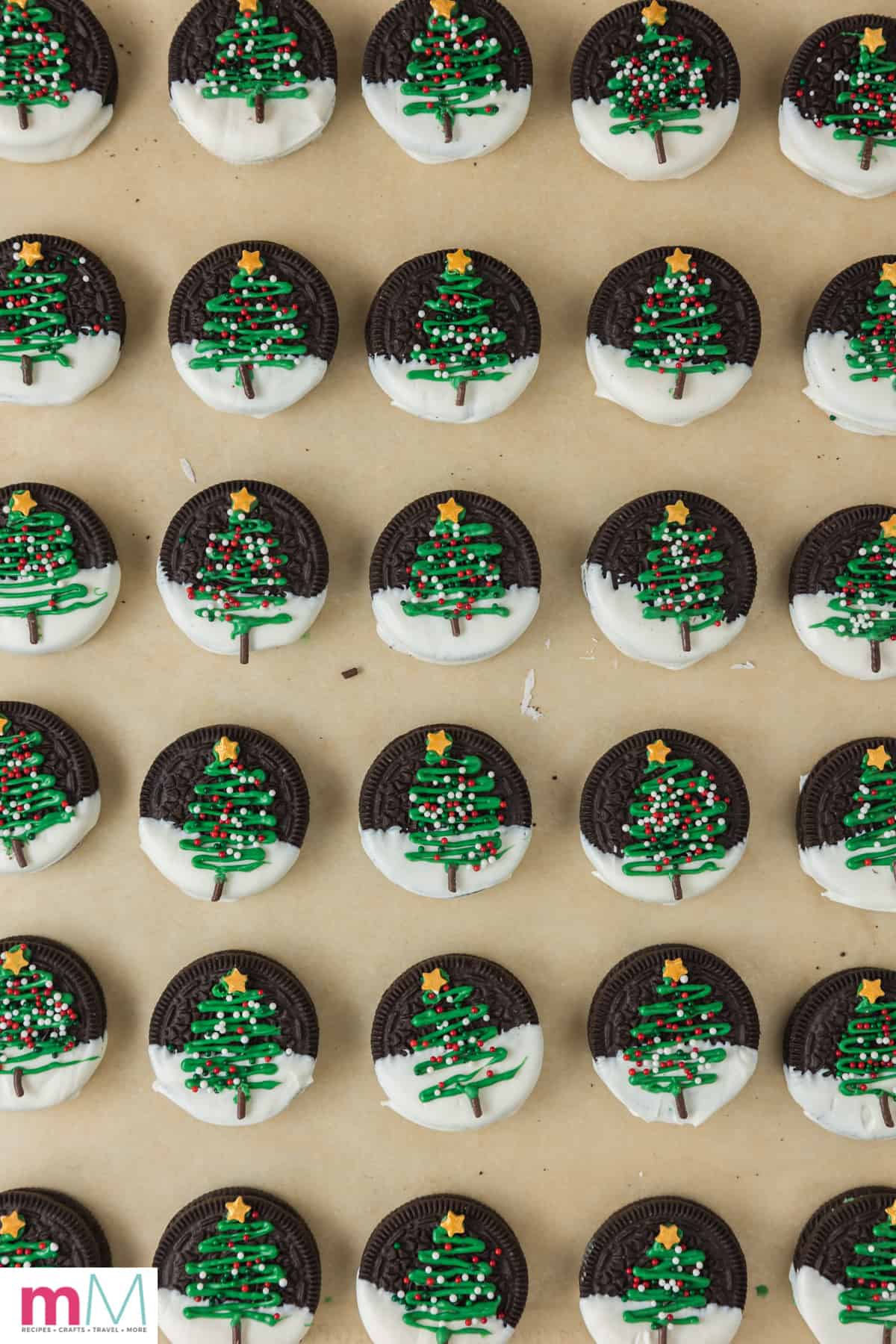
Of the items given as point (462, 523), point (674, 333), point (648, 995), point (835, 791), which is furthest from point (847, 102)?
point (648, 995)

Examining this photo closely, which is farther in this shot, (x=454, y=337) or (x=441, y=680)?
(x=441, y=680)

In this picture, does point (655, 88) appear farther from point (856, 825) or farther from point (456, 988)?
point (456, 988)

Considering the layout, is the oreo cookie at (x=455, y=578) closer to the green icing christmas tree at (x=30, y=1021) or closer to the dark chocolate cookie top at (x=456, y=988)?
the dark chocolate cookie top at (x=456, y=988)

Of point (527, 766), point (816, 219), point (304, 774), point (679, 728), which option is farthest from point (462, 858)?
point (816, 219)

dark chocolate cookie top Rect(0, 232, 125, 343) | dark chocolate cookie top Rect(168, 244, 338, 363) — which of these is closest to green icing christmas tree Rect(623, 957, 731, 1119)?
dark chocolate cookie top Rect(168, 244, 338, 363)

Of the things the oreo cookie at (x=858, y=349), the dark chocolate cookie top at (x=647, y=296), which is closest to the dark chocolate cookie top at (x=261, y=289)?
the dark chocolate cookie top at (x=647, y=296)

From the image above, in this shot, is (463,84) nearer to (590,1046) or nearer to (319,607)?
(319,607)
